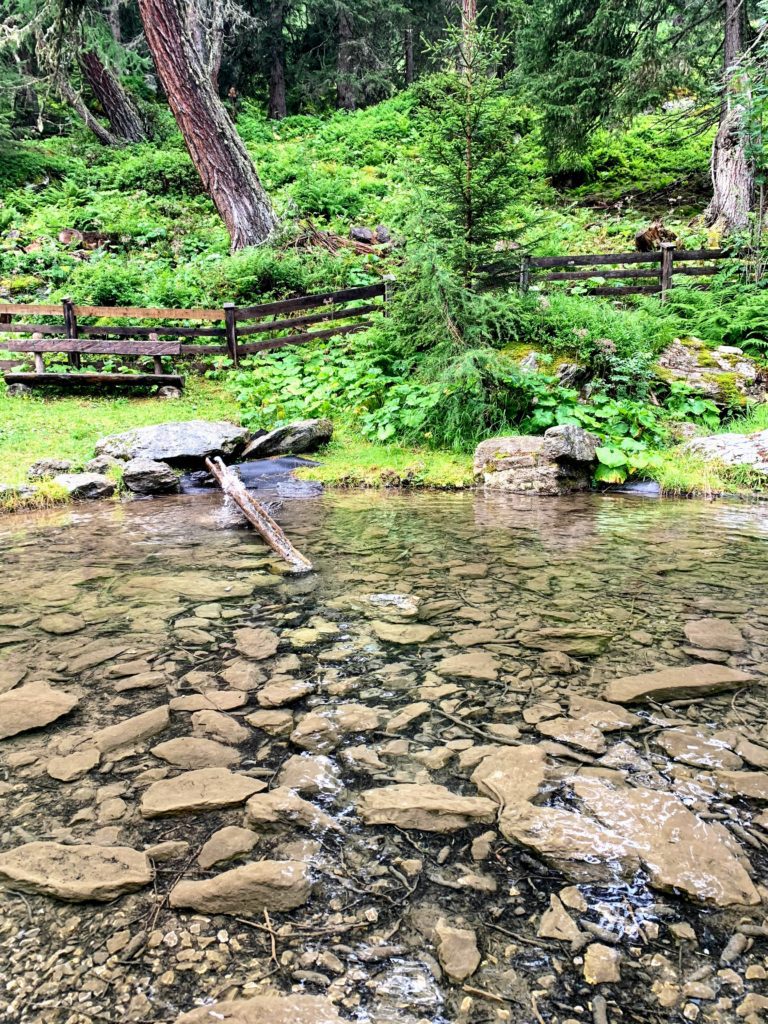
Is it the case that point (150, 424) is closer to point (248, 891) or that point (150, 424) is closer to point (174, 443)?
point (174, 443)

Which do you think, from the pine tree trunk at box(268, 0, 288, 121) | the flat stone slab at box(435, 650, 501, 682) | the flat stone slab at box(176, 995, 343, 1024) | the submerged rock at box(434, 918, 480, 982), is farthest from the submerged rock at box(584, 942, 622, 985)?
the pine tree trunk at box(268, 0, 288, 121)

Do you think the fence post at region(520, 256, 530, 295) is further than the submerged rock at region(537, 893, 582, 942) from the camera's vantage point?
Yes

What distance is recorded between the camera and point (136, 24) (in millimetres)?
26391

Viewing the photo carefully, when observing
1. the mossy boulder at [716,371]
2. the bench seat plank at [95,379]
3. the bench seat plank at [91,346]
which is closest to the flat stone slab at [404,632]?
the mossy boulder at [716,371]

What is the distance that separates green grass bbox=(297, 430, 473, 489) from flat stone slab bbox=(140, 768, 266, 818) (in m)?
6.02

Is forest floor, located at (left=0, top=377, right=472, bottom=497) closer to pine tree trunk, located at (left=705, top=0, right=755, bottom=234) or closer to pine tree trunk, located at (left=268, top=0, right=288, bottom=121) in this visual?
pine tree trunk, located at (left=705, top=0, right=755, bottom=234)

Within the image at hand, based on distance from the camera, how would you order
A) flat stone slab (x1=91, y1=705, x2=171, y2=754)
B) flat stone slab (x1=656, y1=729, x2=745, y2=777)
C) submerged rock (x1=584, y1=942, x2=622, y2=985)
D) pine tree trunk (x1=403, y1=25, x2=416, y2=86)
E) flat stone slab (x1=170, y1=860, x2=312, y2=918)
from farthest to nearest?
pine tree trunk (x1=403, y1=25, x2=416, y2=86) → flat stone slab (x1=91, y1=705, x2=171, y2=754) → flat stone slab (x1=656, y1=729, x2=745, y2=777) → flat stone slab (x1=170, y1=860, x2=312, y2=918) → submerged rock (x1=584, y1=942, x2=622, y2=985)

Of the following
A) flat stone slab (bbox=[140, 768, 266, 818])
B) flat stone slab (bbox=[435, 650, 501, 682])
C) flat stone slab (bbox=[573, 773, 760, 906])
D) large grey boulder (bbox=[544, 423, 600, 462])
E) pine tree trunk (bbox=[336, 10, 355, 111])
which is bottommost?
flat stone slab (bbox=[435, 650, 501, 682])

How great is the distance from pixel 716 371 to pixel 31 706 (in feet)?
33.0

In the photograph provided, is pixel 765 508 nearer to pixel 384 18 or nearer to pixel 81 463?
pixel 81 463

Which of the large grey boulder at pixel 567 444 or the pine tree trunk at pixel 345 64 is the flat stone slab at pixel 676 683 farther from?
the pine tree trunk at pixel 345 64

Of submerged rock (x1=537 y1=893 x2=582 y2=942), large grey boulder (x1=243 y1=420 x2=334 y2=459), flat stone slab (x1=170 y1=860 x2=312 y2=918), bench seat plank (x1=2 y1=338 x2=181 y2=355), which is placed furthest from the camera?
bench seat plank (x1=2 y1=338 x2=181 y2=355)

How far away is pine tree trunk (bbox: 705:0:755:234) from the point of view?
1365 cm

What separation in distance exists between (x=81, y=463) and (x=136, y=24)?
27547mm
